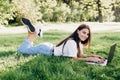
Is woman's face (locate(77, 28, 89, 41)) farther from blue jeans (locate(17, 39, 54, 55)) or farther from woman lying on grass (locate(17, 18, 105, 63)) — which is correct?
blue jeans (locate(17, 39, 54, 55))

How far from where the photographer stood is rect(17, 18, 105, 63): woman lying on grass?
7.43 meters

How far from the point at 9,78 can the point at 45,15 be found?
22.1 metres

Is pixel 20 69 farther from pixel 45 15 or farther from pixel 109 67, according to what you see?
pixel 45 15

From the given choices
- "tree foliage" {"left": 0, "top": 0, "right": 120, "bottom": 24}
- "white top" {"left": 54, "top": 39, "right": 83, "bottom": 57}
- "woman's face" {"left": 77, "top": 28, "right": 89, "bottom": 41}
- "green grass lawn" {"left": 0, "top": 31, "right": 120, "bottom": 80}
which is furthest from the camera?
"tree foliage" {"left": 0, "top": 0, "right": 120, "bottom": 24}

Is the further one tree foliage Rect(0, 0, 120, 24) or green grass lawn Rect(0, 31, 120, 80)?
tree foliage Rect(0, 0, 120, 24)

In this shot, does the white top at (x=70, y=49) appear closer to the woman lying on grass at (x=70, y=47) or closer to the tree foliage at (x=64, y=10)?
the woman lying on grass at (x=70, y=47)

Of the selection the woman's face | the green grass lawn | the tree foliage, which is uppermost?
the woman's face

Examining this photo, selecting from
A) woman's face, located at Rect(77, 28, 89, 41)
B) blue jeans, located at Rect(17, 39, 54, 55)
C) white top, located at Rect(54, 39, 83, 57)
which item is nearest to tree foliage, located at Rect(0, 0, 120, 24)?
blue jeans, located at Rect(17, 39, 54, 55)

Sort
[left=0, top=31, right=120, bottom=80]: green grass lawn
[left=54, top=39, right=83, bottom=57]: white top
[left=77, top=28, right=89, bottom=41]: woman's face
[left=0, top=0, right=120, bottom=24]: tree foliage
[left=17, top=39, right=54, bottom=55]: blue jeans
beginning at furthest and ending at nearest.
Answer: [left=0, top=0, right=120, bottom=24]: tree foliage
[left=17, top=39, right=54, bottom=55]: blue jeans
[left=77, top=28, right=89, bottom=41]: woman's face
[left=54, top=39, right=83, bottom=57]: white top
[left=0, top=31, right=120, bottom=80]: green grass lawn

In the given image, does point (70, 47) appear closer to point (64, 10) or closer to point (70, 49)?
point (70, 49)

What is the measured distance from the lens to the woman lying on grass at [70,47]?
24.4ft

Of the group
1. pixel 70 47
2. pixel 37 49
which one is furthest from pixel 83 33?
pixel 37 49

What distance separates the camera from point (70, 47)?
739cm

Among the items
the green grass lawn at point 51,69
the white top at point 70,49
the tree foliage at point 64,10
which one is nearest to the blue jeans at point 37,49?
the green grass lawn at point 51,69
